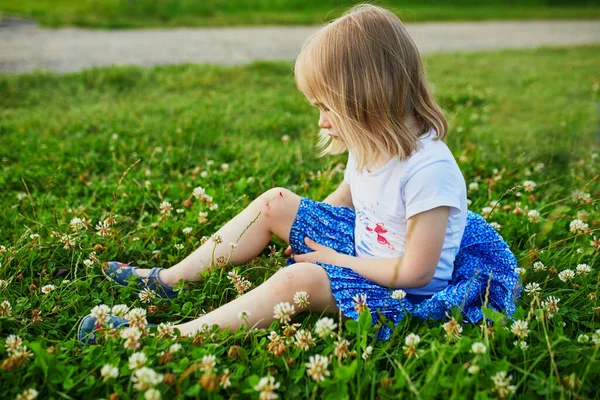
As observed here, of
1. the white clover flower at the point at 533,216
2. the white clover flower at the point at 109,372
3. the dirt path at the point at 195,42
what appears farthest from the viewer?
the dirt path at the point at 195,42

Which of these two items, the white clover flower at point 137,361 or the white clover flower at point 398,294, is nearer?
the white clover flower at point 137,361

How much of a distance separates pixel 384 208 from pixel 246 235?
628 mm

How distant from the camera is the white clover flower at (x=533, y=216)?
292 cm

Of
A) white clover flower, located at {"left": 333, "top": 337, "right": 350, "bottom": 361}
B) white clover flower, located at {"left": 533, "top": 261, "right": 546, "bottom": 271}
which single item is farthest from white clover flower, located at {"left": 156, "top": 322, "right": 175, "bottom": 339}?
white clover flower, located at {"left": 533, "top": 261, "right": 546, "bottom": 271}

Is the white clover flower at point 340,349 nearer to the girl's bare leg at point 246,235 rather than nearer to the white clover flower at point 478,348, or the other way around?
the white clover flower at point 478,348

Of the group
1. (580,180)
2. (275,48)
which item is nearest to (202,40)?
(275,48)

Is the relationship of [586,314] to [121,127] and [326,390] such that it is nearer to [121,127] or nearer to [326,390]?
[326,390]

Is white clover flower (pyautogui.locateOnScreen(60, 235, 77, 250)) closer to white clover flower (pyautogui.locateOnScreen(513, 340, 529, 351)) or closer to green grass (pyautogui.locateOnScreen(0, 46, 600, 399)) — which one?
green grass (pyautogui.locateOnScreen(0, 46, 600, 399))

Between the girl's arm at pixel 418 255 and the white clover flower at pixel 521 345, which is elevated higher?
the girl's arm at pixel 418 255

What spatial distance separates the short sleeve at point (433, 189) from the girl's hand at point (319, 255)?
16.0 inches

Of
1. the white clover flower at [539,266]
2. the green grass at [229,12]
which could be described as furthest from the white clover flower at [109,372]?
the green grass at [229,12]

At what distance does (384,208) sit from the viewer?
2.33m

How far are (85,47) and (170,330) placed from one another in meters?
7.40

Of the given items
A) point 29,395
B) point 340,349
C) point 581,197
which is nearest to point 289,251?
point 340,349
